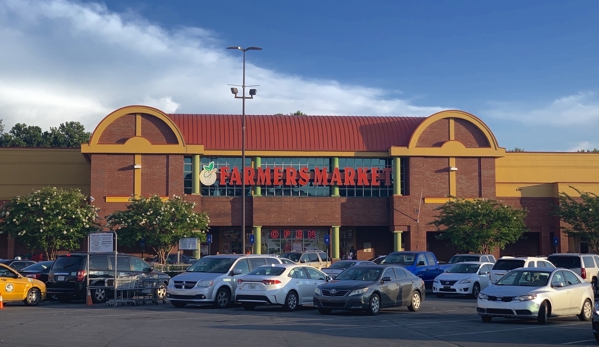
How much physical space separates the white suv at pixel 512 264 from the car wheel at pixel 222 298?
9810 millimetres

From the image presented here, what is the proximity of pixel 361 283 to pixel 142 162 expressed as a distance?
3515cm

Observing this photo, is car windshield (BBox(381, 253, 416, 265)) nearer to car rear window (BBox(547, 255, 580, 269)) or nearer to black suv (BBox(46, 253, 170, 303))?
car rear window (BBox(547, 255, 580, 269))

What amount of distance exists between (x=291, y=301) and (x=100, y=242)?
7.45 meters

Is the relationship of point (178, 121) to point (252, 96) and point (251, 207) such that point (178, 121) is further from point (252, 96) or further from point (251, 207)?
point (252, 96)

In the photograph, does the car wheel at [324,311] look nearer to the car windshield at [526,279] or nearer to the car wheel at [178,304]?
the car wheel at [178,304]

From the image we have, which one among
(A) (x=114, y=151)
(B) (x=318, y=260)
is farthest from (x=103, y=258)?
(A) (x=114, y=151)

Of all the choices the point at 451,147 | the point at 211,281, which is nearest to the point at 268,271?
the point at 211,281

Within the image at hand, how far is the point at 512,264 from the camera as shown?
27297 millimetres

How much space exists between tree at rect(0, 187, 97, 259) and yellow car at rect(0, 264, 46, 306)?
833 inches

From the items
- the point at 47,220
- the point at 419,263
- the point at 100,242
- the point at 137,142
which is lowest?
the point at 419,263

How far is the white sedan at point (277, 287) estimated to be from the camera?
2173 cm

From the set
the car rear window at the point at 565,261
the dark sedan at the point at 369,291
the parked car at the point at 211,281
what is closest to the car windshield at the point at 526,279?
the dark sedan at the point at 369,291

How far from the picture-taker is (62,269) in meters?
25.4

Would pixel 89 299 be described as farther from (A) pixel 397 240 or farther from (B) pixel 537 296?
(A) pixel 397 240
